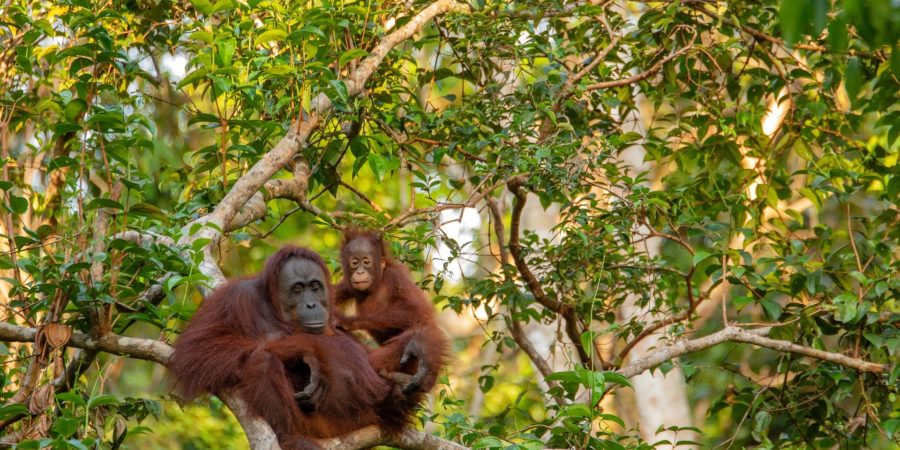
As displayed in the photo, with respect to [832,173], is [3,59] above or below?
above

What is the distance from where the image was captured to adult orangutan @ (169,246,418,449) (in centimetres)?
379

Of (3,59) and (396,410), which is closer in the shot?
(396,410)

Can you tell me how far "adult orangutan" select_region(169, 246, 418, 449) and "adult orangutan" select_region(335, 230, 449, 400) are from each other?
0.09m

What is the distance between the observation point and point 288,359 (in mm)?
4043

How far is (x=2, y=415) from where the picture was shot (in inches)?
138

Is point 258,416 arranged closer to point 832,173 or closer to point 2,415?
point 2,415

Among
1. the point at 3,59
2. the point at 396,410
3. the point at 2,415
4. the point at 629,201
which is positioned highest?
the point at 3,59

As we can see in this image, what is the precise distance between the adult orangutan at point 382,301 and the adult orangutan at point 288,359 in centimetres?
9

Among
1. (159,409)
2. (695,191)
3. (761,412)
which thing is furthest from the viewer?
(695,191)

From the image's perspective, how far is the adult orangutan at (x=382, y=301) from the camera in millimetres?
4676

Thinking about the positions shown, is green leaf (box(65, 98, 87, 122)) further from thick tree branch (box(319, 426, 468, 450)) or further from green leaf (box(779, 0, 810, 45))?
green leaf (box(779, 0, 810, 45))

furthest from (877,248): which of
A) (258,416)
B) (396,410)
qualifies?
(258,416)

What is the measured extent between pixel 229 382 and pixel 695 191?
126 inches

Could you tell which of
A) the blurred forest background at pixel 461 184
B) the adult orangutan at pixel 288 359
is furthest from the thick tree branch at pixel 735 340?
the adult orangutan at pixel 288 359
